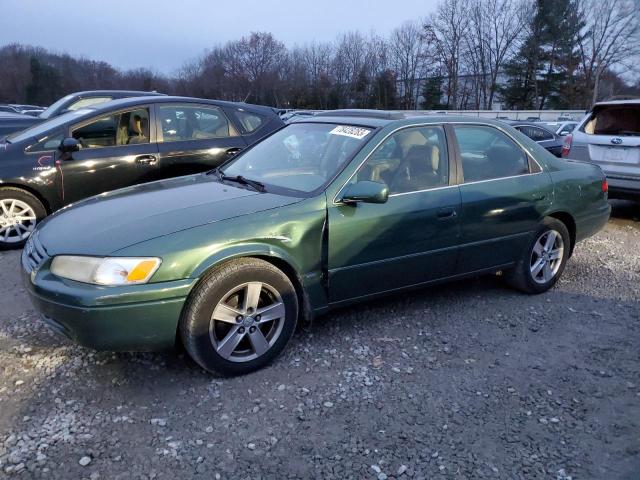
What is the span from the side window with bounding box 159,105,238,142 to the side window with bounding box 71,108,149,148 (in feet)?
0.75

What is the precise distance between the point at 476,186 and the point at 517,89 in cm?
6476

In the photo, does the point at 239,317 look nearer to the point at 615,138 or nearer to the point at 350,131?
the point at 350,131

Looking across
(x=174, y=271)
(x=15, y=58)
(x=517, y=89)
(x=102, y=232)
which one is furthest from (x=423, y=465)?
(x=15, y=58)

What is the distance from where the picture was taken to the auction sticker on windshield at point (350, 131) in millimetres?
3686

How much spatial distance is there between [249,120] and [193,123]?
768 mm

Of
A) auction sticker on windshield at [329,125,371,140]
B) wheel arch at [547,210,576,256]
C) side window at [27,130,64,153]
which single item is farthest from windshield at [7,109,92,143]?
wheel arch at [547,210,576,256]

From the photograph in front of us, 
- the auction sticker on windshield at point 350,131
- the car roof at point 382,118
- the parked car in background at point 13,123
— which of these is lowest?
the parked car in background at point 13,123

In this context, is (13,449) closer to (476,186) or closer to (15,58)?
(476,186)

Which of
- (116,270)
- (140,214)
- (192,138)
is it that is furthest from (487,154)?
(192,138)

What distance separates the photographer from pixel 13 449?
7.98 feet

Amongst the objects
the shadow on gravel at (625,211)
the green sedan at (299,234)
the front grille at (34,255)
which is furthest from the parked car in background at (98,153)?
the shadow on gravel at (625,211)

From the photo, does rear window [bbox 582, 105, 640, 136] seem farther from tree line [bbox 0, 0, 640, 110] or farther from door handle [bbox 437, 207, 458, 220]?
tree line [bbox 0, 0, 640, 110]

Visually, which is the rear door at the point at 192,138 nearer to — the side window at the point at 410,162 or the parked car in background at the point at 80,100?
the side window at the point at 410,162

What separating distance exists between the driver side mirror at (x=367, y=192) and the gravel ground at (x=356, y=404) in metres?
1.03
